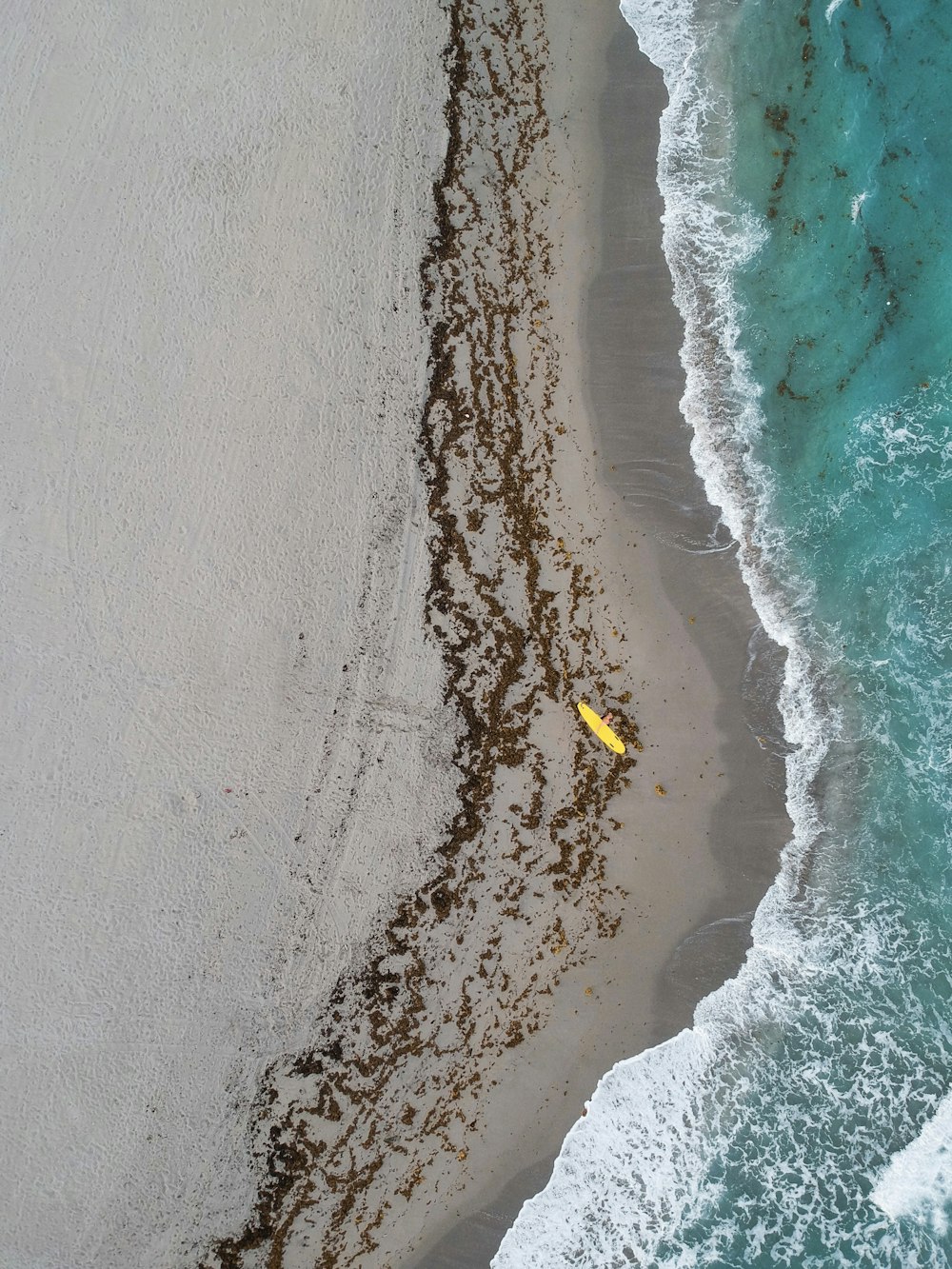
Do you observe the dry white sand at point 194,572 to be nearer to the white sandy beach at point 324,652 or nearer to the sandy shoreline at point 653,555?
the white sandy beach at point 324,652

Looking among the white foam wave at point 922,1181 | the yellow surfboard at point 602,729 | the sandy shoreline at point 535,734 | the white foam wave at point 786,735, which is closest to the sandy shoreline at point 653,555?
the sandy shoreline at point 535,734

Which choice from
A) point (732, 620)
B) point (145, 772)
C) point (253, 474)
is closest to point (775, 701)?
point (732, 620)

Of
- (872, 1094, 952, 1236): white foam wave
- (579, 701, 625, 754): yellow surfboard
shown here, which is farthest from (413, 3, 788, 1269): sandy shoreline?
(872, 1094, 952, 1236): white foam wave

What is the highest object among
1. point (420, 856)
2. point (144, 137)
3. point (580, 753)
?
point (144, 137)

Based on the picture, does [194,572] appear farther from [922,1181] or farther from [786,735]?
[922,1181]

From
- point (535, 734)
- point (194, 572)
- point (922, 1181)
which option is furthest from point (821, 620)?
point (194, 572)

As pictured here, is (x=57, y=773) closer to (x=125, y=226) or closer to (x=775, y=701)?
(x=125, y=226)
